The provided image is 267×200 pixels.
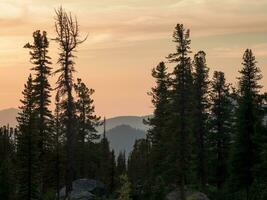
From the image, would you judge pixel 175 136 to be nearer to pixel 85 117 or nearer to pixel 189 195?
pixel 189 195

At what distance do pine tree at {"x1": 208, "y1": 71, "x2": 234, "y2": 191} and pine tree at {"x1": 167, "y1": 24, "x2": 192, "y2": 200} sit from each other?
1160 cm

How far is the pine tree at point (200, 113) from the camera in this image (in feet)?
181

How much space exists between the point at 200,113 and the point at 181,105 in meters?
11.6

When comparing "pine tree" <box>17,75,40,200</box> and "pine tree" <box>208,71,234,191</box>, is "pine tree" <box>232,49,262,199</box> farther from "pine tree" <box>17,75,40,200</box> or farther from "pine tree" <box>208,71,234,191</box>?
"pine tree" <box>17,75,40,200</box>

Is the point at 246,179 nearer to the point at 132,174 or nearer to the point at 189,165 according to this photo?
the point at 189,165

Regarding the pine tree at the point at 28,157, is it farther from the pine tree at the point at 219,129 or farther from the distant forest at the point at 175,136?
the pine tree at the point at 219,129

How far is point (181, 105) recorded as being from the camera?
145ft

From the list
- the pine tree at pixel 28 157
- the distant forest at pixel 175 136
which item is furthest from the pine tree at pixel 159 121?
the pine tree at pixel 28 157

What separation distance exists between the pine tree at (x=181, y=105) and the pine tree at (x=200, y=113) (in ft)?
34.1

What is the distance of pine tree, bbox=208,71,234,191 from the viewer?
5588 centimetres

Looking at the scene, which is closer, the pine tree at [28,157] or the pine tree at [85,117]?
the pine tree at [28,157]

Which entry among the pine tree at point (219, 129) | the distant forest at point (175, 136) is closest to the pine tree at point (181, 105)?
the distant forest at point (175, 136)

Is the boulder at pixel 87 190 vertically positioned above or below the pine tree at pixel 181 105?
below

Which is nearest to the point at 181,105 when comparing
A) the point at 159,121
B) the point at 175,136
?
the point at 175,136
